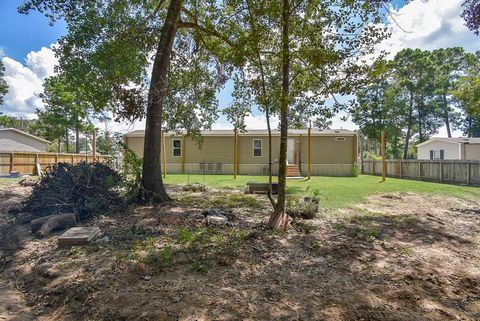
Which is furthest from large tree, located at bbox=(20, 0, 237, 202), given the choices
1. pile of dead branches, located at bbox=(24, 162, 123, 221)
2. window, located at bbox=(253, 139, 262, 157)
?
window, located at bbox=(253, 139, 262, 157)

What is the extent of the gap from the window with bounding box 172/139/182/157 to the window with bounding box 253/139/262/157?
5.09 metres

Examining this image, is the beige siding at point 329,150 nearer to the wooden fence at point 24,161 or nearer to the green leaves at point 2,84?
the wooden fence at point 24,161

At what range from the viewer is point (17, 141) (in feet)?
84.3

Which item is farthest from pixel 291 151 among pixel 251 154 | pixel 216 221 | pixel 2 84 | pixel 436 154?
pixel 2 84

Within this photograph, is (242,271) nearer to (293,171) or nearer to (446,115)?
(293,171)

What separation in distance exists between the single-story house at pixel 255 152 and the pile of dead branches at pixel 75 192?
11540mm

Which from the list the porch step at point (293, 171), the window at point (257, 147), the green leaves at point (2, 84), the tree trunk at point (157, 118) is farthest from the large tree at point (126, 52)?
the green leaves at point (2, 84)

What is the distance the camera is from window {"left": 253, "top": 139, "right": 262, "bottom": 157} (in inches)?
771

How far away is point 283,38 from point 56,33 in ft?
22.2

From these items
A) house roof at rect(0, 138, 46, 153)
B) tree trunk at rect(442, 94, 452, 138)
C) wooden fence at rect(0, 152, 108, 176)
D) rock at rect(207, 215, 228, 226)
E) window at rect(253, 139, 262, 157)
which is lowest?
rock at rect(207, 215, 228, 226)

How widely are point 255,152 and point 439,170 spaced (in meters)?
10.7

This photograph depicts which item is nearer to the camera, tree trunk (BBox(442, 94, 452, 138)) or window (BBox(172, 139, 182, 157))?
window (BBox(172, 139, 182, 157))

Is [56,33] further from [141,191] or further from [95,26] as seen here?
[141,191]

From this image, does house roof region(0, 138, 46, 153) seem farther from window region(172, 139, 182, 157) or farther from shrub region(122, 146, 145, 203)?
shrub region(122, 146, 145, 203)
